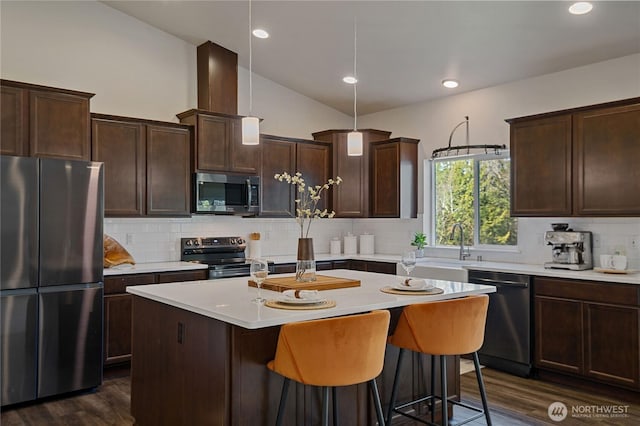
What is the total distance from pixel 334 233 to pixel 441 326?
4128 mm

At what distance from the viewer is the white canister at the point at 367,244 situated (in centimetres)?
642

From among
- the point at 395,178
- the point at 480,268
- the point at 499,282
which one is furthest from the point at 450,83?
the point at 499,282

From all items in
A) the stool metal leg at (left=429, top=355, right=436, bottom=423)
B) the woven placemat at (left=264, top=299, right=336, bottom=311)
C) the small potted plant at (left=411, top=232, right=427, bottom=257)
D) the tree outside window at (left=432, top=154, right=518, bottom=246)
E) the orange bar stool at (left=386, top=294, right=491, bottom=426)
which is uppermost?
the tree outside window at (left=432, top=154, right=518, bottom=246)

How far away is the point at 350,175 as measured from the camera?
20.2 ft

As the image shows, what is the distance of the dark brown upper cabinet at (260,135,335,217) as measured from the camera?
5.71 meters

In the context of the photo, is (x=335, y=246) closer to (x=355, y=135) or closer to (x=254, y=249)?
(x=254, y=249)

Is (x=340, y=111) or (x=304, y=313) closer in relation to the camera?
(x=304, y=313)

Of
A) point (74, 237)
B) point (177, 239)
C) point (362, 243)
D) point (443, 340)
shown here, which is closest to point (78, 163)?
point (74, 237)

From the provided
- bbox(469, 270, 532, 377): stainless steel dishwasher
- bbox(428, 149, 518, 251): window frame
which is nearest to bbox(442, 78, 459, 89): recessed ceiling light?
bbox(428, 149, 518, 251): window frame

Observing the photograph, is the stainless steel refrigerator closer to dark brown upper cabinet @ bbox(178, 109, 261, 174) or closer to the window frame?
dark brown upper cabinet @ bbox(178, 109, 261, 174)

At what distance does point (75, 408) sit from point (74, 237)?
48.9 inches

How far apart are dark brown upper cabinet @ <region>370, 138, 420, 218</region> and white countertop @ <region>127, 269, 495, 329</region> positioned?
241 centimetres

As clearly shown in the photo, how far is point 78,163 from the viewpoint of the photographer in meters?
3.91

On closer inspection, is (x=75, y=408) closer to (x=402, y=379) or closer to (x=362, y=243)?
(x=402, y=379)
